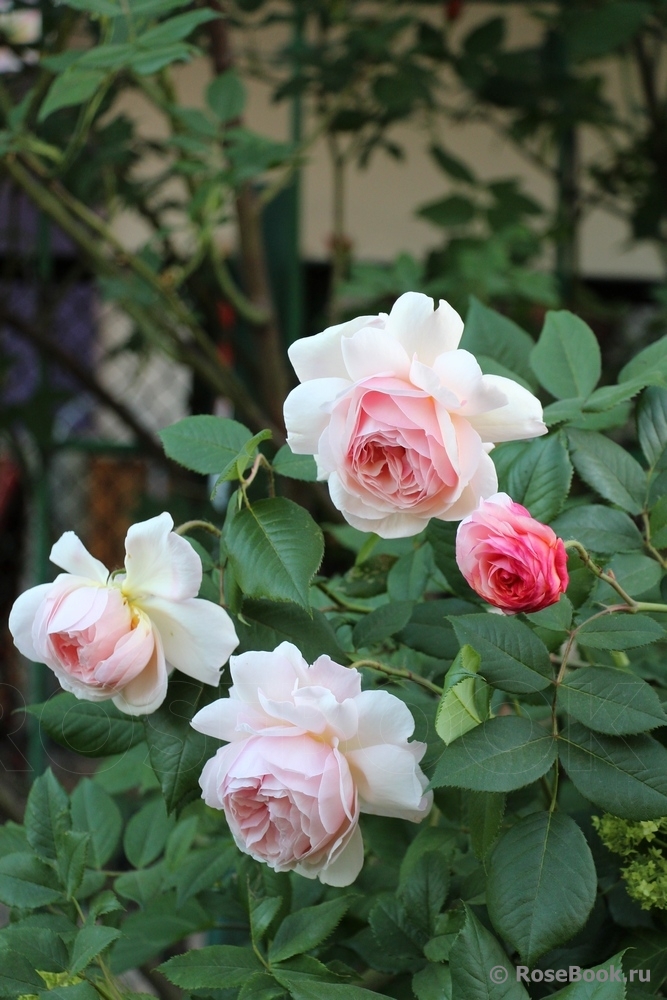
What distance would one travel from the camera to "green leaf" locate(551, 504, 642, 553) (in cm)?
49

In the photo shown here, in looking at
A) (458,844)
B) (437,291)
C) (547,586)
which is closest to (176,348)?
(437,291)

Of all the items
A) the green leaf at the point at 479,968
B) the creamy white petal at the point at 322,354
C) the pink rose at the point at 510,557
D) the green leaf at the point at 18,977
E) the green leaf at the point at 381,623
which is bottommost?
the green leaf at the point at 18,977

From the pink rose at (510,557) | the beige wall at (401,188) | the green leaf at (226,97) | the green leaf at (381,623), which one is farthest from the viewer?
the beige wall at (401,188)

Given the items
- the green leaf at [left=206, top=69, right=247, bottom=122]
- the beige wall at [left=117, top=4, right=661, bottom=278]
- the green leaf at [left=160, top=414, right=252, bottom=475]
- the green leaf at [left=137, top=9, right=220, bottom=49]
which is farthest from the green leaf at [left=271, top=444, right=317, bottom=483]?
the beige wall at [left=117, top=4, right=661, bottom=278]

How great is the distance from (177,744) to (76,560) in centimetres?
9

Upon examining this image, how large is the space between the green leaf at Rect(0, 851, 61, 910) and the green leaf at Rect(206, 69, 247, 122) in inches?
35.5

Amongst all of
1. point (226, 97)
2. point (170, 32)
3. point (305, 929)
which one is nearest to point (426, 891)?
point (305, 929)

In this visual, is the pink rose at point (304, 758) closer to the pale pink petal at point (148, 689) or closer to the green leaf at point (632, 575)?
the pale pink petal at point (148, 689)

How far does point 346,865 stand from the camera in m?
0.42

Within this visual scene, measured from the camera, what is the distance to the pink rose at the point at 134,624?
403 mm

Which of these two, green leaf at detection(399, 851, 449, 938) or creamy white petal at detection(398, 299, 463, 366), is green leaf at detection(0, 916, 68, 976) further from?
creamy white petal at detection(398, 299, 463, 366)

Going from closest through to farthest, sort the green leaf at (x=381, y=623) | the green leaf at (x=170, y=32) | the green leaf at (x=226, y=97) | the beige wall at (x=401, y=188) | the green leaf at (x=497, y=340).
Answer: the green leaf at (x=381, y=623)
the green leaf at (x=497, y=340)
the green leaf at (x=170, y=32)
the green leaf at (x=226, y=97)
the beige wall at (x=401, y=188)

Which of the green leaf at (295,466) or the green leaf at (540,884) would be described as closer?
the green leaf at (540,884)

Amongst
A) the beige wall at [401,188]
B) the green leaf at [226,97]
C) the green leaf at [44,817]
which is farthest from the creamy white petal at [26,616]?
the beige wall at [401,188]
